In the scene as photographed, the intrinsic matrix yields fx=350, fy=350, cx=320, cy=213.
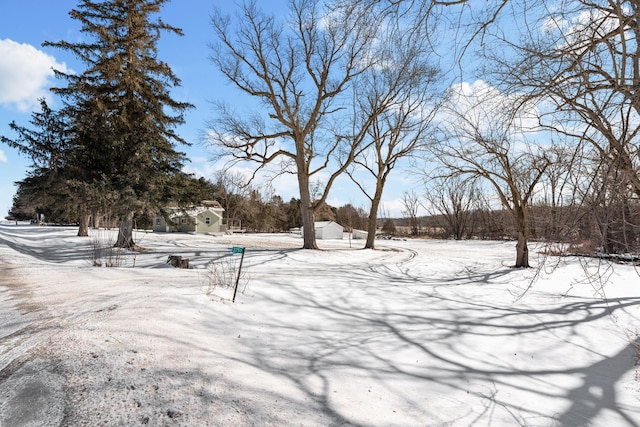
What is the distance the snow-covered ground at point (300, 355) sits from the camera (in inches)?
104

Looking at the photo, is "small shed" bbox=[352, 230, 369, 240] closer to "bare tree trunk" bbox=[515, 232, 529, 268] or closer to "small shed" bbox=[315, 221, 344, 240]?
"small shed" bbox=[315, 221, 344, 240]

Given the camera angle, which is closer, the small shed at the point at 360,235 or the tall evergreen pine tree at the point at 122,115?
the tall evergreen pine tree at the point at 122,115

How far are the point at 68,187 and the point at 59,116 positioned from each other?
4734 millimetres

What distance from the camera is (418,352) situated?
4824 mm

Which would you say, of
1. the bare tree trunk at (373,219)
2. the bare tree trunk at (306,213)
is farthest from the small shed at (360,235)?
the bare tree trunk at (306,213)

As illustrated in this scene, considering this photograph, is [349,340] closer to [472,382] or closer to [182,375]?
[472,382]

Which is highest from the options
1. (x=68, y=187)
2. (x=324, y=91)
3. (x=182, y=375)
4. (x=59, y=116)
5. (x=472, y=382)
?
(x=324, y=91)

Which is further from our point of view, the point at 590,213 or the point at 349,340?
the point at 349,340

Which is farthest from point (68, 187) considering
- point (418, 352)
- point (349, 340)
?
point (418, 352)

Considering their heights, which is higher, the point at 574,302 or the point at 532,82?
the point at 532,82

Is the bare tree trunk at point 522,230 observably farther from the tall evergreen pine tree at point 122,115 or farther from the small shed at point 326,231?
the small shed at point 326,231

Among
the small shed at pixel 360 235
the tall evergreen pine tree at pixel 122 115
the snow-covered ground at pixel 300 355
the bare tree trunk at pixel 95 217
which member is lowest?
the snow-covered ground at pixel 300 355

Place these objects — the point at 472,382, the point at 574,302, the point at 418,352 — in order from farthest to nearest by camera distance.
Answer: the point at 574,302
the point at 418,352
the point at 472,382

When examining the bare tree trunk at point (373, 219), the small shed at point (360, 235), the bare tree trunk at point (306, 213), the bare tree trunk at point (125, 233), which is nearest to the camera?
the bare tree trunk at point (125, 233)
